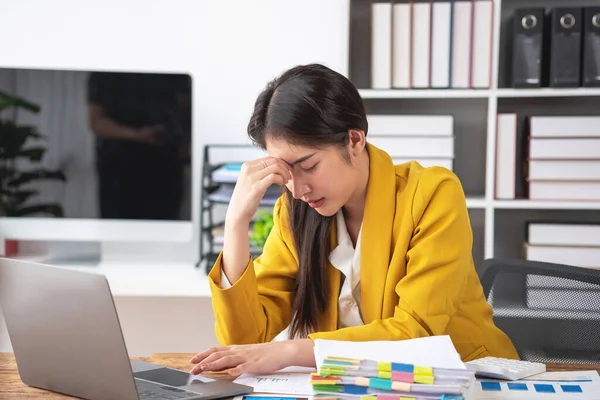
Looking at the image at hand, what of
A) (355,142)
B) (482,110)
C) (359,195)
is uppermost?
(482,110)

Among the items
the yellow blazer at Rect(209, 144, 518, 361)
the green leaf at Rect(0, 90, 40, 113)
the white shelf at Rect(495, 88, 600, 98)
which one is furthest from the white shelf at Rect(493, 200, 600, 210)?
the green leaf at Rect(0, 90, 40, 113)

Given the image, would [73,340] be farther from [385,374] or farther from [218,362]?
[385,374]

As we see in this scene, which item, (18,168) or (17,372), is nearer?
(17,372)

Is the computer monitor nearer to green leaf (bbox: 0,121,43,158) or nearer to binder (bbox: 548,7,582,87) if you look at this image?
green leaf (bbox: 0,121,43,158)

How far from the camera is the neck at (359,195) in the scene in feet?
5.16

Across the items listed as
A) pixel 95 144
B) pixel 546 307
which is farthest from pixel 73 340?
pixel 95 144

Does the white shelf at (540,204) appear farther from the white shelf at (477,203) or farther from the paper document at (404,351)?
the paper document at (404,351)

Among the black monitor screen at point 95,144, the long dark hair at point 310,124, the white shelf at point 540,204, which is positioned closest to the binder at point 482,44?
the white shelf at point 540,204

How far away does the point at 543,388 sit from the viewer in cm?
116

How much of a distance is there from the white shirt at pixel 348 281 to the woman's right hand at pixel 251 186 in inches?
7.9

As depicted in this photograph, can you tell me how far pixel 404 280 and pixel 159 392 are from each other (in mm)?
Result: 520

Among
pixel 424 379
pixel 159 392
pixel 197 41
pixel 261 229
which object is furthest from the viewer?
pixel 197 41

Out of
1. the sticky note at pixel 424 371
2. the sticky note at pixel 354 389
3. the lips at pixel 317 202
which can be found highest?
the lips at pixel 317 202

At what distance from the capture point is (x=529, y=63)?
2.48m
